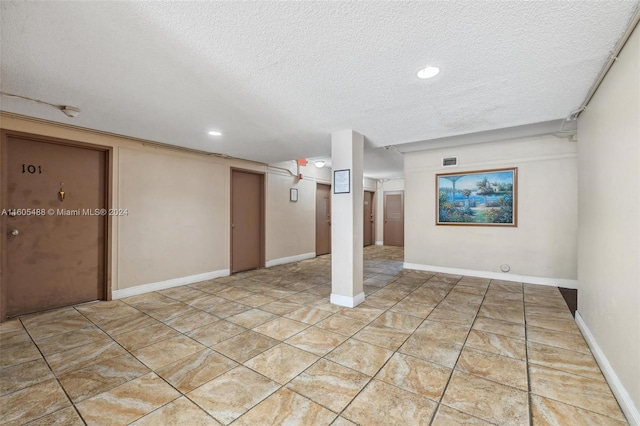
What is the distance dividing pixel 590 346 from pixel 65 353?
4531mm

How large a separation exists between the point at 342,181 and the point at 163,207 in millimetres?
2878

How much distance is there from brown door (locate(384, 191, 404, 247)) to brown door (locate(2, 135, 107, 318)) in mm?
7876

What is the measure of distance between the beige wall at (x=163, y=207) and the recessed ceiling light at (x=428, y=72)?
12.8 feet

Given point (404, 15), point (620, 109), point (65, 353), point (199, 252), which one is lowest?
point (65, 353)

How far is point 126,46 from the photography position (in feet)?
5.77

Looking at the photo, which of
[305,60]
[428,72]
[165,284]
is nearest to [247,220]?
[165,284]

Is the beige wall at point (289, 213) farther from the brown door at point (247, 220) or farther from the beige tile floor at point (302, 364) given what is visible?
the beige tile floor at point (302, 364)

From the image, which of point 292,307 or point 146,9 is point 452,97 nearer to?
point 146,9

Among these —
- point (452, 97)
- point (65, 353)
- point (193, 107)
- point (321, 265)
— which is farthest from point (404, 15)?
point (321, 265)

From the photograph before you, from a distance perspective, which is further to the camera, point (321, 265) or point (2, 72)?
point (321, 265)

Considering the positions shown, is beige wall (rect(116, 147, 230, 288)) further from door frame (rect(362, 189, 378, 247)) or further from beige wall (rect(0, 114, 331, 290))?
door frame (rect(362, 189, 378, 247))

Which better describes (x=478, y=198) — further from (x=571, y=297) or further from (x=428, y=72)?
(x=428, y=72)

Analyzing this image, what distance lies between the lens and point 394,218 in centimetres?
935

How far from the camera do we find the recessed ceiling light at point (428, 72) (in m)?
2.01
